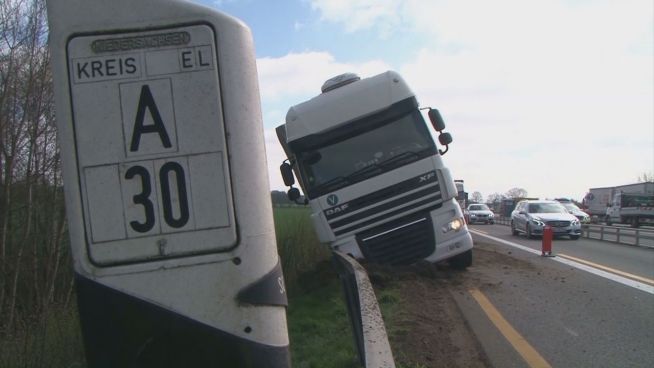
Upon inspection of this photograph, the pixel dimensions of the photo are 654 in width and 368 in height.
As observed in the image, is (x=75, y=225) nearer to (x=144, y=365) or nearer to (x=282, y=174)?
(x=144, y=365)

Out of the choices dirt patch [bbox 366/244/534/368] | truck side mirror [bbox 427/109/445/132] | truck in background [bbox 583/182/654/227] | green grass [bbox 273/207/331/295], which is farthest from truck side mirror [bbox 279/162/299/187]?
truck in background [bbox 583/182/654/227]

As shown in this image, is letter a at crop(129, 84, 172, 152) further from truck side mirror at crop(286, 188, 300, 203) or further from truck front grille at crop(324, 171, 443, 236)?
truck side mirror at crop(286, 188, 300, 203)

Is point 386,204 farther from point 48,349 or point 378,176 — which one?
point 48,349

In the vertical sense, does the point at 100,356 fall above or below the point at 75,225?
below

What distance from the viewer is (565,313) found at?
7828mm

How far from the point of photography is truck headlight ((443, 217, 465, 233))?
10.2 metres

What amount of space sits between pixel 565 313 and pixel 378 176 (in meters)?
3.79

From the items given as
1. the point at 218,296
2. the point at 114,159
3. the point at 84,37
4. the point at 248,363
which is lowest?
the point at 248,363

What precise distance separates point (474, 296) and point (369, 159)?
296 cm

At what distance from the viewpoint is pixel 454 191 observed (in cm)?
1016

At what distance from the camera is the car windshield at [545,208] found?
25250mm

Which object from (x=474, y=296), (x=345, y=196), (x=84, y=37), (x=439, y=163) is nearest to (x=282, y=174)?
(x=345, y=196)

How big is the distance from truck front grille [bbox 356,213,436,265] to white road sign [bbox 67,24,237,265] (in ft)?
26.6

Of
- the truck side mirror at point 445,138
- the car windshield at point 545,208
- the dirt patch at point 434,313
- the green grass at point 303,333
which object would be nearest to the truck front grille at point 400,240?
the dirt patch at point 434,313
